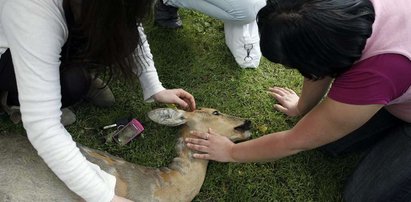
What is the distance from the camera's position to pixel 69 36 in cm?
203

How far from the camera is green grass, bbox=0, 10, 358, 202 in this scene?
9.32 ft

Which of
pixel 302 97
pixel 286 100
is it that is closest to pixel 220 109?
pixel 286 100

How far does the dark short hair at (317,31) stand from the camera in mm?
1714

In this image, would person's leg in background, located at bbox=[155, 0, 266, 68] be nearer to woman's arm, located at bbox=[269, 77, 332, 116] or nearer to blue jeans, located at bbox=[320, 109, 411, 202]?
woman's arm, located at bbox=[269, 77, 332, 116]

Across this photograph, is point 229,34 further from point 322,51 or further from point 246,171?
point 322,51

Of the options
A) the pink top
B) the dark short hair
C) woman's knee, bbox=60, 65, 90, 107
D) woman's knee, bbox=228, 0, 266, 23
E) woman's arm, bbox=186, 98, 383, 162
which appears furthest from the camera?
woman's knee, bbox=228, 0, 266, 23

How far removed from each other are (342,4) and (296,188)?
56.6 inches

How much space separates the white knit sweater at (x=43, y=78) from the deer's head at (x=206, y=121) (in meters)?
0.79

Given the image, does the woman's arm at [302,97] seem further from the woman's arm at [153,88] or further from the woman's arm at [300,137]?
the woman's arm at [153,88]

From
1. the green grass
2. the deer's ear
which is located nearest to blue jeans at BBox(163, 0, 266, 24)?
the green grass

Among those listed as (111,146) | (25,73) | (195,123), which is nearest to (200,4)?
(195,123)

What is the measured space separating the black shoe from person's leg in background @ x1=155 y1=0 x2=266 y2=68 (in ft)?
0.27

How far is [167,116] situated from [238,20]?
86 centimetres

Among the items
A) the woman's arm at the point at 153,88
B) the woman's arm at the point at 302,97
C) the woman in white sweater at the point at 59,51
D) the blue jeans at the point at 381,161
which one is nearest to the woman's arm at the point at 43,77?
the woman in white sweater at the point at 59,51
